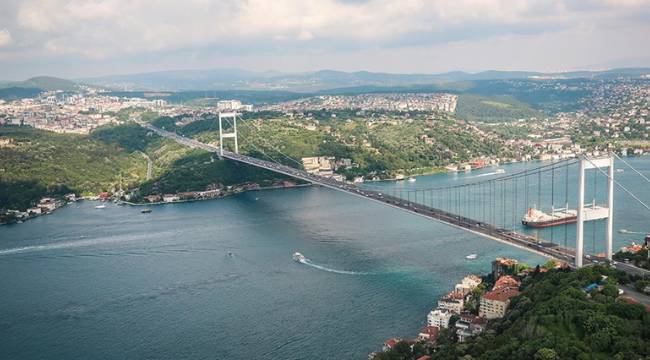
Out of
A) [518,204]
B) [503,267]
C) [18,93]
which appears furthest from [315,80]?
[503,267]

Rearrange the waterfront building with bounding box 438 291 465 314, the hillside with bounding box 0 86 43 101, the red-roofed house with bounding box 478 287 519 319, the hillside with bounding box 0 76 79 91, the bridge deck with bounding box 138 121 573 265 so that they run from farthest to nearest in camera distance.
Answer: the hillside with bounding box 0 76 79 91 < the hillside with bounding box 0 86 43 101 < the bridge deck with bounding box 138 121 573 265 < the waterfront building with bounding box 438 291 465 314 < the red-roofed house with bounding box 478 287 519 319

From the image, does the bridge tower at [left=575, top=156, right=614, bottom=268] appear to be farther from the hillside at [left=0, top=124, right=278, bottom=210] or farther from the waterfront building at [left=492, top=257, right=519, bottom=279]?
the hillside at [left=0, top=124, right=278, bottom=210]

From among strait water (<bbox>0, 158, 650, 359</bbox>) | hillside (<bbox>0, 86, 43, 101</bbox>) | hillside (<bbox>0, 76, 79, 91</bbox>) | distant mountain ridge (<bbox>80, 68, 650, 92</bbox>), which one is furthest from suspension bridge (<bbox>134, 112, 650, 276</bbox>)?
distant mountain ridge (<bbox>80, 68, 650, 92</bbox>)

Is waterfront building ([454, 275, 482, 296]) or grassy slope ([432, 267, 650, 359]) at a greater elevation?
grassy slope ([432, 267, 650, 359])

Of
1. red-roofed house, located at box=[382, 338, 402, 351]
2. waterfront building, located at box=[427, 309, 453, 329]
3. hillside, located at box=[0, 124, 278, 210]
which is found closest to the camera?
red-roofed house, located at box=[382, 338, 402, 351]

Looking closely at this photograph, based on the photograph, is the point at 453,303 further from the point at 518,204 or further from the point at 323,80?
the point at 323,80

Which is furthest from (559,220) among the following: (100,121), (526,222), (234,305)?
(100,121)

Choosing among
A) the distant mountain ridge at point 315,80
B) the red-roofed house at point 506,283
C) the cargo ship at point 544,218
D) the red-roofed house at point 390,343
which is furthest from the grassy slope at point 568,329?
the distant mountain ridge at point 315,80

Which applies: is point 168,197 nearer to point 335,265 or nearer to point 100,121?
point 335,265

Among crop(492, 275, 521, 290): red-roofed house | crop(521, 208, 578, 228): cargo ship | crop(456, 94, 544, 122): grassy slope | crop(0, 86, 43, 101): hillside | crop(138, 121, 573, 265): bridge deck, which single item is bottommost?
crop(521, 208, 578, 228): cargo ship
